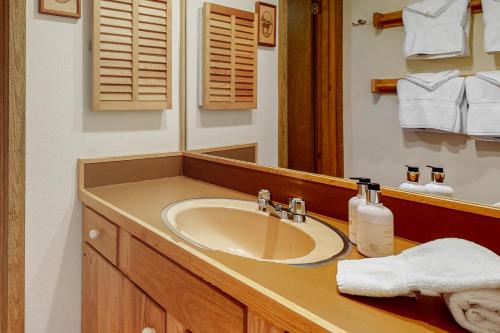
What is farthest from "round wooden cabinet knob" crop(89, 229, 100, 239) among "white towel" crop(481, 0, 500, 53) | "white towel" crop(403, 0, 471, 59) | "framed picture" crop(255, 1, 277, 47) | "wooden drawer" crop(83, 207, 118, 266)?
"white towel" crop(481, 0, 500, 53)

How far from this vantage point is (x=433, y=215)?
98 centimetres

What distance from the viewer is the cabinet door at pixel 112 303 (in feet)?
3.67

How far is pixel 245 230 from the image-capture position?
136cm

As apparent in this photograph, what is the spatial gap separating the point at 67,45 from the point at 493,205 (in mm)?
1517

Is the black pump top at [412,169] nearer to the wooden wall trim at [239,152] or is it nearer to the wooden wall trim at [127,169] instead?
the wooden wall trim at [239,152]

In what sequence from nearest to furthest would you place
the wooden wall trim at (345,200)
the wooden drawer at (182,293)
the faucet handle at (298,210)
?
the wooden drawer at (182,293), the wooden wall trim at (345,200), the faucet handle at (298,210)

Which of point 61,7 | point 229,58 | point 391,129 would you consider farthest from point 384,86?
point 61,7

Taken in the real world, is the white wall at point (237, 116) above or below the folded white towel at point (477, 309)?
above

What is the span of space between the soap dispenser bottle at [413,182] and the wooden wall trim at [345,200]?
2 centimetres

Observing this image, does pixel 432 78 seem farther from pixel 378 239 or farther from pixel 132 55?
pixel 132 55

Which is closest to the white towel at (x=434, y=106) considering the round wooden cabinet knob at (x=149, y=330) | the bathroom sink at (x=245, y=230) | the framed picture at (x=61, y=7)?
the bathroom sink at (x=245, y=230)

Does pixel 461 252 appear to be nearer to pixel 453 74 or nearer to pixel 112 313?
pixel 453 74

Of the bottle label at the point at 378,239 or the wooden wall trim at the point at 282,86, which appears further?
the wooden wall trim at the point at 282,86

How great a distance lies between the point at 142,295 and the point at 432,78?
0.95 meters
